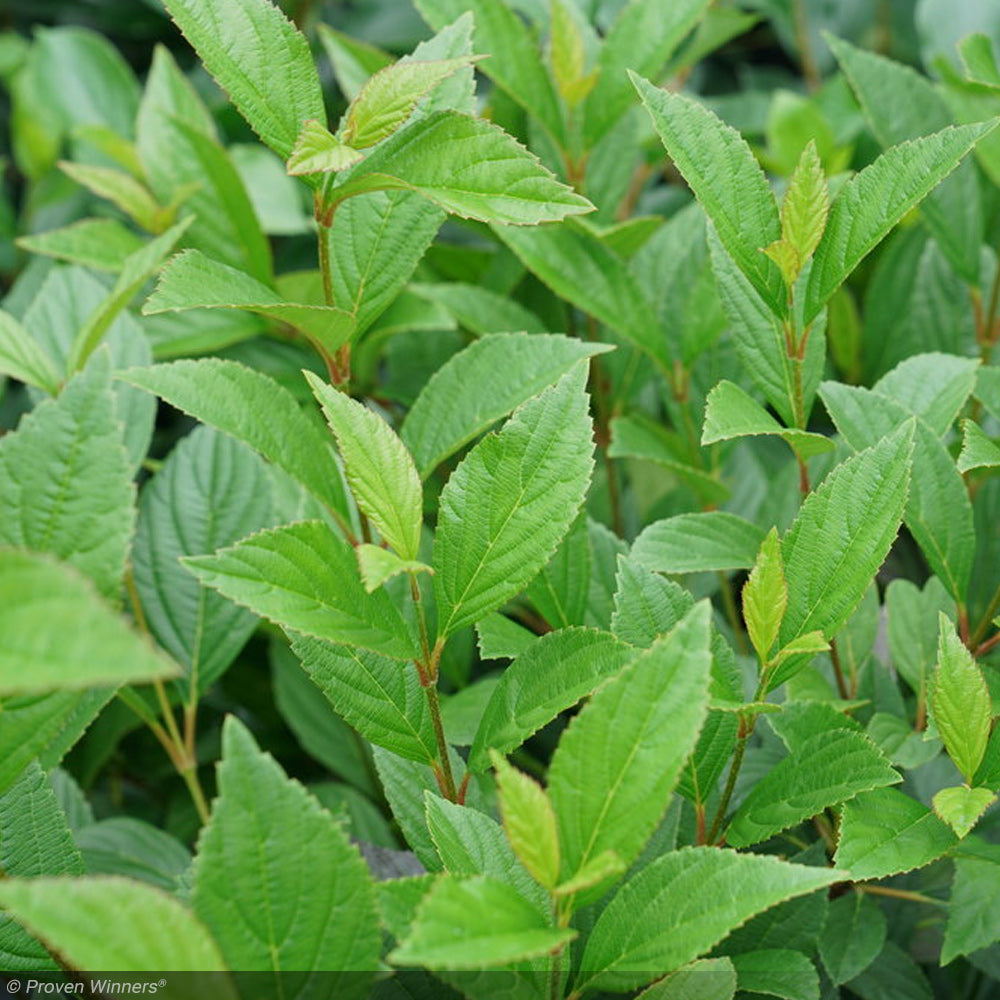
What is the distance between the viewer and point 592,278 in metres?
0.89

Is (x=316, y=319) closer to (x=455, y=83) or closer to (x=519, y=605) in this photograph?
(x=455, y=83)

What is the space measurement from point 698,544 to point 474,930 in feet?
1.00

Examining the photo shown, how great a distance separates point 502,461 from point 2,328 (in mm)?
375

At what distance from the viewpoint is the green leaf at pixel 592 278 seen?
87 centimetres

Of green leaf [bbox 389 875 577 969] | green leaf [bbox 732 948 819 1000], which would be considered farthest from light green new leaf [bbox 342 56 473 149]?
green leaf [bbox 732 948 819 1000]

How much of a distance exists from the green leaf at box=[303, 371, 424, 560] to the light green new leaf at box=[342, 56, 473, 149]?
134 millimetres

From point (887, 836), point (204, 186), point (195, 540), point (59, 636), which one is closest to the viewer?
point (59, 636)

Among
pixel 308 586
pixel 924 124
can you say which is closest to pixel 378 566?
pixel 308 586

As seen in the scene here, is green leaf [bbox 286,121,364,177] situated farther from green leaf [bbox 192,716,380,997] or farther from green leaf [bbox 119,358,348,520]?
green leaf [bbox 192,716,380,997]

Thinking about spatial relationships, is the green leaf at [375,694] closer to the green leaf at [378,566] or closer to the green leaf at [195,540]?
the green leaf at [378,566]

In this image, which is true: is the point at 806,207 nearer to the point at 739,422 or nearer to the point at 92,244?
the point at 739,422

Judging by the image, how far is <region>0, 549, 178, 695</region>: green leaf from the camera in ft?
1.25

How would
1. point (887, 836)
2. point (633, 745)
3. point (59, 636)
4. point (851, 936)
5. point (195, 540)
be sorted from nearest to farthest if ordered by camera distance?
point (59, 636), point (633, 745), point (887, 836), point (851, 936), point (195, 540)

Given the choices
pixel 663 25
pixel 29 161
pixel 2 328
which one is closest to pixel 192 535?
pixel 2 328
